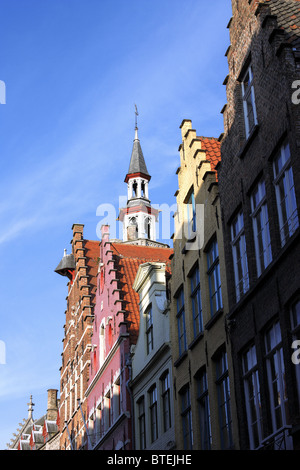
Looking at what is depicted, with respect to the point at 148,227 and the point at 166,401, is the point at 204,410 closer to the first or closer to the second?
the point at 166,401


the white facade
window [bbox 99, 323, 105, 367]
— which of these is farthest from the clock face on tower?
the white facade

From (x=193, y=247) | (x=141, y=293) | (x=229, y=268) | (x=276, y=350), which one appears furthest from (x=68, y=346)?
(x=276, y=350)

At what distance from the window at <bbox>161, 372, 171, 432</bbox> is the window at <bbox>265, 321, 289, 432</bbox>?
26.9 ft

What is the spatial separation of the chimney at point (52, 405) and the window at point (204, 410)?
3114cm

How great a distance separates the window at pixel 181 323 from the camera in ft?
71.3

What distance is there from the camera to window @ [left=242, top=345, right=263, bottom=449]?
15688 millimetres

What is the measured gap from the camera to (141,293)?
27609 millimetres

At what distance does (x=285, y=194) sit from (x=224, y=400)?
218 inches

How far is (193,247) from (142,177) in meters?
48.0

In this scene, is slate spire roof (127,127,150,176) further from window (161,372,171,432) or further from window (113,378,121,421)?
window (161,372,171,432)

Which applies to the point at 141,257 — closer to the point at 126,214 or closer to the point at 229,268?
the point at 229,268

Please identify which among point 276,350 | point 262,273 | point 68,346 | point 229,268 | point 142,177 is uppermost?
point 142,177

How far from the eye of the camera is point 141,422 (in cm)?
2572

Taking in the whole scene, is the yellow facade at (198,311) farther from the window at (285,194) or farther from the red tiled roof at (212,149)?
the window at (285,194)
